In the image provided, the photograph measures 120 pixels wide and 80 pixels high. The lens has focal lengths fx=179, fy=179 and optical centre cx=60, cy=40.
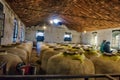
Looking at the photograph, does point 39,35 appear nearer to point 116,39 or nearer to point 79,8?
point 116,39

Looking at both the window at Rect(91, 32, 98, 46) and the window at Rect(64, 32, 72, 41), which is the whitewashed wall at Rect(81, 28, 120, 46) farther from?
the window at Rect(64, 32, 72, 41)

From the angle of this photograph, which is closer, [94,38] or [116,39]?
[116,39]

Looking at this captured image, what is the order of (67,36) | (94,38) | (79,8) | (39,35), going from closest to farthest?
(79,8), (94,38), (39,35), (67,36)

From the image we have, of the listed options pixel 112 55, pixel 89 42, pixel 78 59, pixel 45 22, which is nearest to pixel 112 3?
pixel 112 55

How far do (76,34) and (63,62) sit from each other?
17.4 m

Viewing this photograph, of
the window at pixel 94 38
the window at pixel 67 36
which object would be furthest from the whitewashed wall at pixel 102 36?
the window at pixel 67 36

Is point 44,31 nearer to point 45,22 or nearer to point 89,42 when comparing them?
point 45,22

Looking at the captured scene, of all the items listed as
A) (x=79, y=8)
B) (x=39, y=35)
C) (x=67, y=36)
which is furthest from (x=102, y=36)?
(x=39, y=35)

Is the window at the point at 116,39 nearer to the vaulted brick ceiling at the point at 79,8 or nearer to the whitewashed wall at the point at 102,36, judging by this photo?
the whitewashed wall at the point at 102,36

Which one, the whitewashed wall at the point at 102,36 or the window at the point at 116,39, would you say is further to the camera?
the whitewashed wall at the point at 102,36

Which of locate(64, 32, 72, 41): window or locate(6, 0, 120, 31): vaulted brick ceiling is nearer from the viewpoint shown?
locate(6, 0, 120, 31): vaulted brick ceiling

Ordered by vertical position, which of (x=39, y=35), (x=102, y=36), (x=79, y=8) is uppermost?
(x=79, y=8)

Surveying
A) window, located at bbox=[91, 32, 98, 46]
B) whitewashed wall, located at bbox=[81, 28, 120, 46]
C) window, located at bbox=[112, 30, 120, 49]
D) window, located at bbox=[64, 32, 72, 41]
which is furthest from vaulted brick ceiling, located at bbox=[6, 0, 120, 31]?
window, located at bbox=[64, 32, 72, 41]

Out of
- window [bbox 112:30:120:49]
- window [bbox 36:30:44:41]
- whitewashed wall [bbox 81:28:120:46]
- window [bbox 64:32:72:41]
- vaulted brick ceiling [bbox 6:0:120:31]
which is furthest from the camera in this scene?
window [bbox 64:32:72:41]
